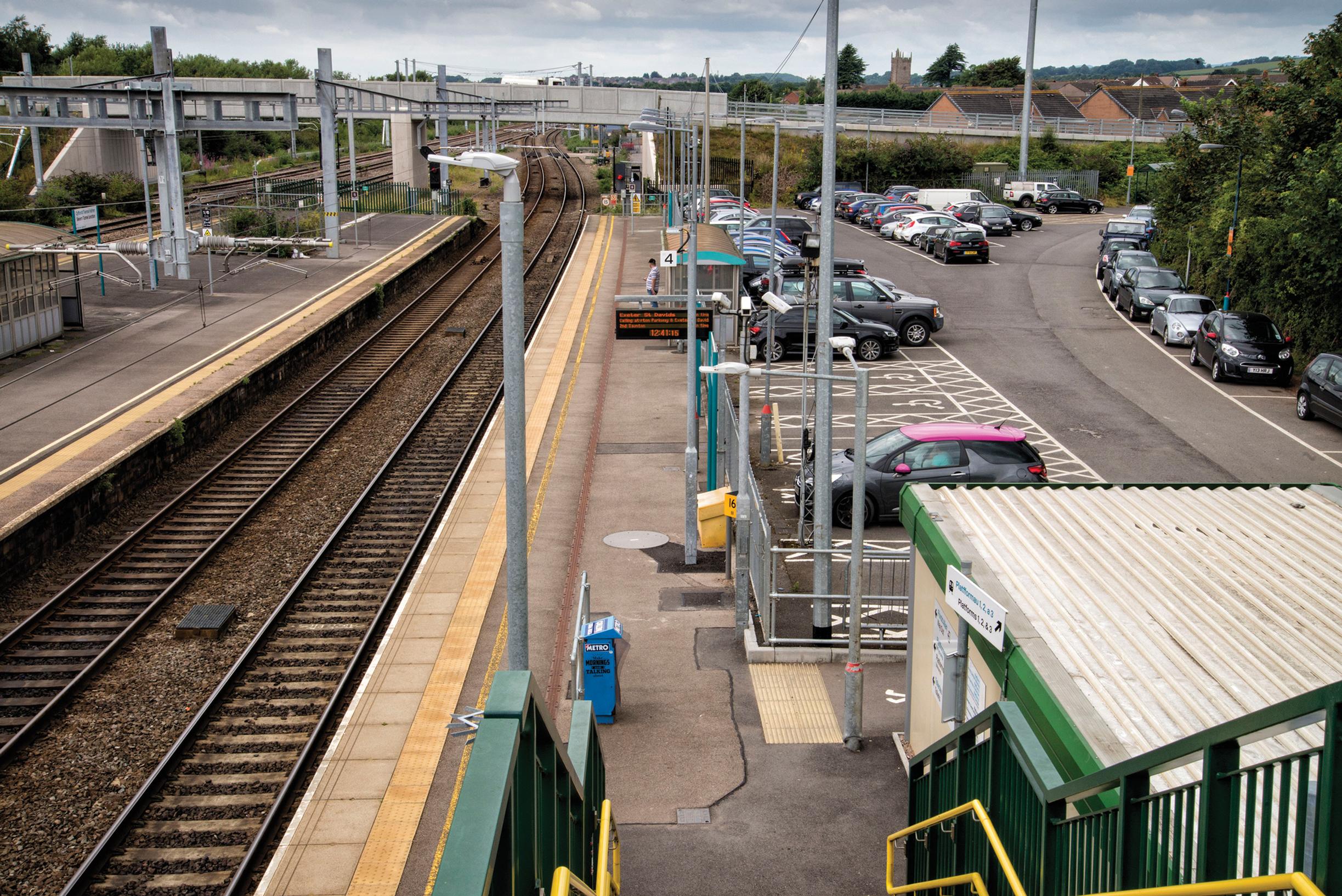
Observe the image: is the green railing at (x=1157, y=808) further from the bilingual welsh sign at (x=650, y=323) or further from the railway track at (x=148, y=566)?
the bilingual welsh sign at (x=650, y=323)

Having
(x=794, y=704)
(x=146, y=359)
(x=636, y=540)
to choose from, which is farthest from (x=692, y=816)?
(x=146, y=359)

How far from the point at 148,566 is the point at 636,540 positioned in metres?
6.94

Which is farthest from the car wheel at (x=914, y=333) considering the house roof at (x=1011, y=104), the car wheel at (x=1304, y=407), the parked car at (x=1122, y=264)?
the house roof at (x=1011, y=104)

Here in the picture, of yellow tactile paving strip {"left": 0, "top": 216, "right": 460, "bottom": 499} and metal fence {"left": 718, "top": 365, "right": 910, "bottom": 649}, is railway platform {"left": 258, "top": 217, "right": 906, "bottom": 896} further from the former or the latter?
yellow tactile paving strip {"left": 0, "top": 216, "right": 460, "bottom": 499}

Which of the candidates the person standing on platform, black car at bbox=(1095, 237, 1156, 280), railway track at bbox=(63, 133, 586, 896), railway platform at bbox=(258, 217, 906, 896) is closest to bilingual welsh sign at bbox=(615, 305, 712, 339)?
railway platform at bbox=(258, 217, 906, 896)

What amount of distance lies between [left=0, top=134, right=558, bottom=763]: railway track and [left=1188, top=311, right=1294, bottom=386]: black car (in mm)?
19433

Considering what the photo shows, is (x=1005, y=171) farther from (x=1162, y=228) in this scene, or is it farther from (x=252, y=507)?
(x=252, y=507)

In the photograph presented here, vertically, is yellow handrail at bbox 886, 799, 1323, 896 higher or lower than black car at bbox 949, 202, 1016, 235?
lower

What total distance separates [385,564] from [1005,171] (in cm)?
6420

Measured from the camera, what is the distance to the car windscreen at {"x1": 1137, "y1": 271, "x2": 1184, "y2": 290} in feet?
115

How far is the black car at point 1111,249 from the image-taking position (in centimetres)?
3989

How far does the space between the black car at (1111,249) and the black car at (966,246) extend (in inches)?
163

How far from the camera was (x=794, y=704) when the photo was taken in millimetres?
12781

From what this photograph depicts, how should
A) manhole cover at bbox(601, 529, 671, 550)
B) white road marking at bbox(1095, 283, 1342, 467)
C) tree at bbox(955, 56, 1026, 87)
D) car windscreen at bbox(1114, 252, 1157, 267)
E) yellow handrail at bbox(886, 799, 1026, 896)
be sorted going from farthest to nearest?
1. tree at bbox(955, 56, 1026, 87)
2. car windscreen at bbox(1114, 252, 1157, 267)
3. white road marking at bbox(1095, 283, 1342, 467)
4. manhole cover at bbox(601, 529, 671, 550)
5. yellow handrail at bbox(886, 799, 1026, 896)
